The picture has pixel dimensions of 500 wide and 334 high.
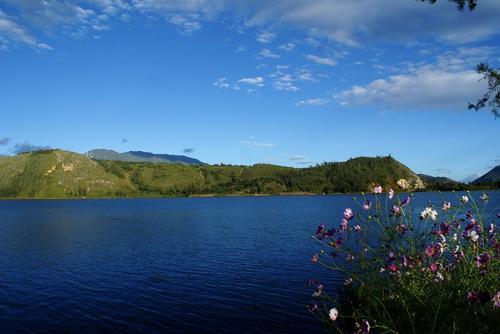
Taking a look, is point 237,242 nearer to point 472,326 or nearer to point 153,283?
point 153,283

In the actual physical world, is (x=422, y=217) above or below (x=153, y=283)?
above

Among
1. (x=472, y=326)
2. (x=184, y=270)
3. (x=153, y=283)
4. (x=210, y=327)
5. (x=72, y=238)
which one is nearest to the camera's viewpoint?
(x=472, y=326)

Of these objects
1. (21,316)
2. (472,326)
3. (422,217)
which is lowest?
(21,316)

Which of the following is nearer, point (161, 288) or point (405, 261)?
point (405, 261)

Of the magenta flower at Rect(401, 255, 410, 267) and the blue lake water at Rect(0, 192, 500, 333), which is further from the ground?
the magenta flower at Rect(401, 255, 410, 267)

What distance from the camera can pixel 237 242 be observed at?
62.4 m

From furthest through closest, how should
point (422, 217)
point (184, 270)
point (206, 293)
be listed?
1. point (184, 270)
2. point (206, 293)
3. point (422, 217)

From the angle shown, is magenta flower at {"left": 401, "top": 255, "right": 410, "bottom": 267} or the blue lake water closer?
magenta flower at {"left": 401, "top": 255, "right": 410, "bottom": 267}

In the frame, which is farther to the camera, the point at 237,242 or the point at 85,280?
the point at 237,242

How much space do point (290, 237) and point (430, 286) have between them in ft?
182

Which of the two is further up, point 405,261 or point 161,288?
point 405,261

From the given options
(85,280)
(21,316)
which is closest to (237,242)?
(85,280)

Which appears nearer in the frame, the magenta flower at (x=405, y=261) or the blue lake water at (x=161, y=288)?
the magenta flower at (x=405, y=261)

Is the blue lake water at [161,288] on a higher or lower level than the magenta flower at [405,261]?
lower
